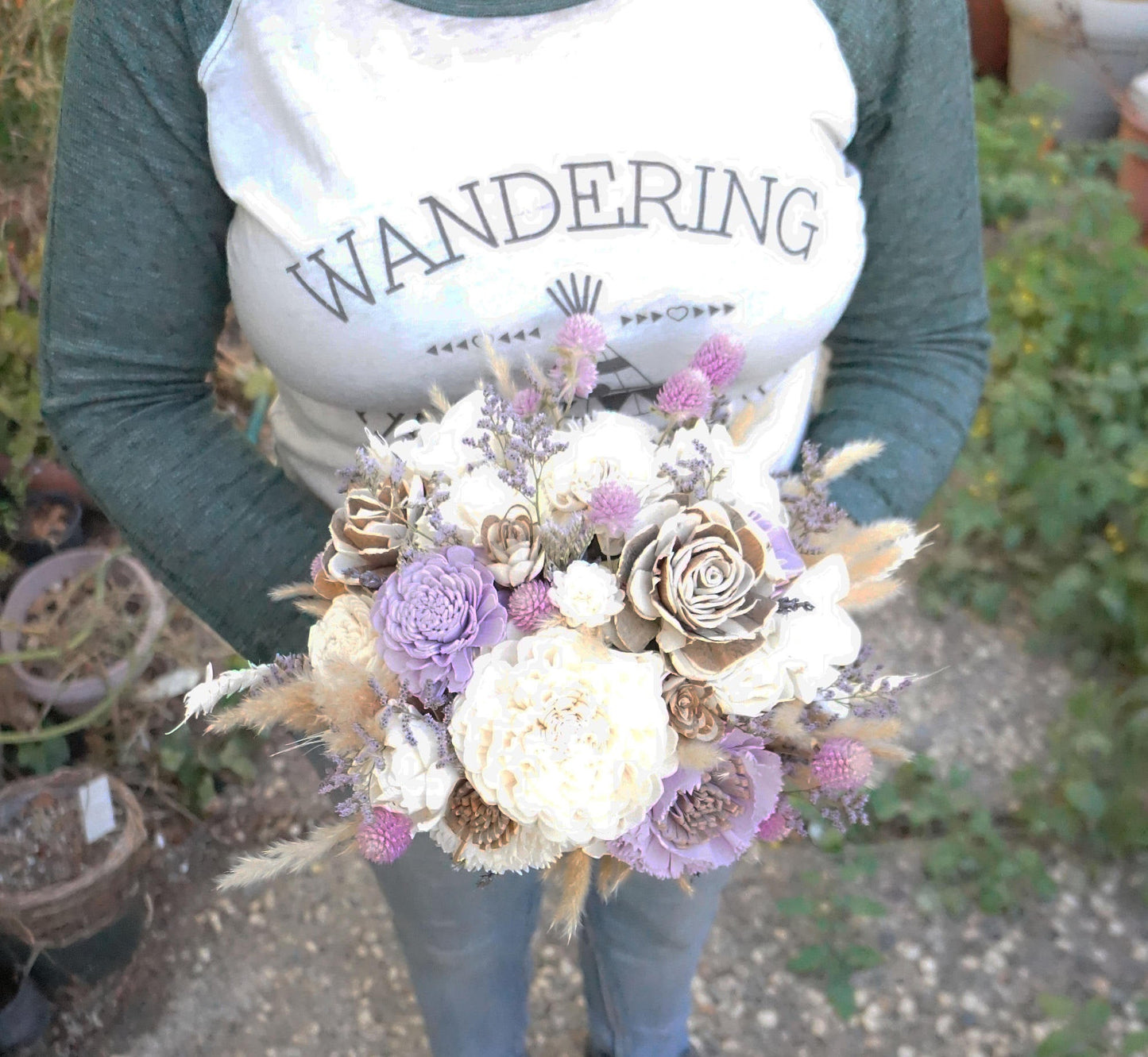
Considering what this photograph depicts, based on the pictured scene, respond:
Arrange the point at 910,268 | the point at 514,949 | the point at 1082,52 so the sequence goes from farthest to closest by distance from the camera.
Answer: the point at 1082,52 < the point at 514,949 < the point at 910,268

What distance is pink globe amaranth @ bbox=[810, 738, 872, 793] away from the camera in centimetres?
73

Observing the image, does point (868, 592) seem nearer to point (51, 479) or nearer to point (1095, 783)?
point (1095, 783)

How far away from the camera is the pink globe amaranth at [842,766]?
Result: 73 centimetres

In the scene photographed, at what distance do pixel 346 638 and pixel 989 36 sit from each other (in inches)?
163

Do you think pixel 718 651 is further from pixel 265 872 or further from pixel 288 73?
pixel 288 73

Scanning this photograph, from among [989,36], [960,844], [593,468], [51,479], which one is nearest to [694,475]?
[593,468]

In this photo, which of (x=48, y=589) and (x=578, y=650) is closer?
(x=578, y=650)

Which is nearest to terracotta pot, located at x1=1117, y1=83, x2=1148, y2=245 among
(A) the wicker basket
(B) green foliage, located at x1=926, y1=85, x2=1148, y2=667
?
(B) green foliage, located at x1=926, y1=85, x2=1148, y2=667

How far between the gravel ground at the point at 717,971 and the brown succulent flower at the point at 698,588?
1.38 m

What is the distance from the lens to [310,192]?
833 millimetres

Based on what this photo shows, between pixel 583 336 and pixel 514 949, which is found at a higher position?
pixel 583 336

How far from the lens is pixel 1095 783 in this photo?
1.99m

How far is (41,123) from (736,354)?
1.75 metres

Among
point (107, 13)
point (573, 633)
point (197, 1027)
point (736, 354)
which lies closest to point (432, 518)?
point (573, 633)
